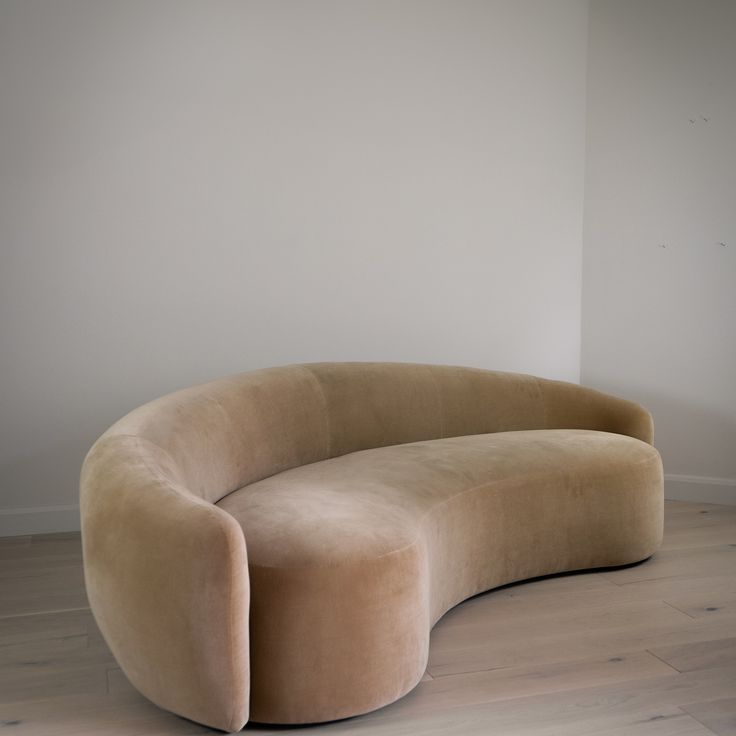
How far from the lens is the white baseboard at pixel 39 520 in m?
3.76

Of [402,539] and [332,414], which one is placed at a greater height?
[332,414]

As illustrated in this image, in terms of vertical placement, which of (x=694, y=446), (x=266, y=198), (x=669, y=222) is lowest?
(x=694, y=446)

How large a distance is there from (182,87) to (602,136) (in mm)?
2101

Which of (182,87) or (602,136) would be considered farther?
(602,136)

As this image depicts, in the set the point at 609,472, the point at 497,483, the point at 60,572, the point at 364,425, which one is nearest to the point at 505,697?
the point at 497,483

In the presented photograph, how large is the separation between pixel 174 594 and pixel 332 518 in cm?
57

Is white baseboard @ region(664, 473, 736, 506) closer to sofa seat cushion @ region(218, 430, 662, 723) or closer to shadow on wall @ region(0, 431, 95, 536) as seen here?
sofa seat cushion @ region(218, 430, 662, 723)

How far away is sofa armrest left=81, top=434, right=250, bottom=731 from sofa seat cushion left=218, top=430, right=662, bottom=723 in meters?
0.18

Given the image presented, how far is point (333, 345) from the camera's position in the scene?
4.14 meters

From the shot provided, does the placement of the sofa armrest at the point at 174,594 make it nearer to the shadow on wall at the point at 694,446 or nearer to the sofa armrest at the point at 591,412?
the sofa armrest at the point at 591,412

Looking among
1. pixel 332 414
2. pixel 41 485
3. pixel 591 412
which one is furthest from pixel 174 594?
pixel 591 412

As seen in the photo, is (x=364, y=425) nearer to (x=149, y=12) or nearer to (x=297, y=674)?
(x=297, y=674)

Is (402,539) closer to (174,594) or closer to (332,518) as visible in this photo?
(332,518)

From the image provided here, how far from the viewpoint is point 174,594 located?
6.38ft
